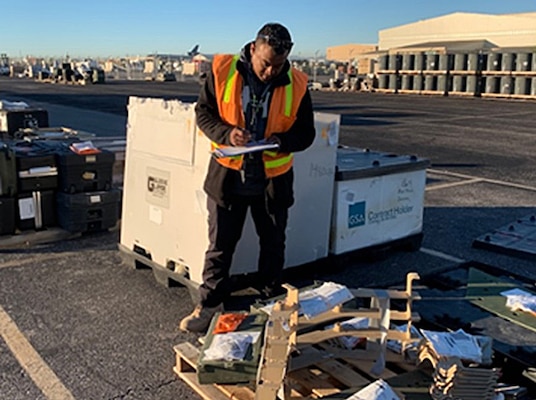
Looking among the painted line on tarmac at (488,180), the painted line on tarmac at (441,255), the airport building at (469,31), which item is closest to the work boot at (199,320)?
the painted line on tarmac at (441,255)

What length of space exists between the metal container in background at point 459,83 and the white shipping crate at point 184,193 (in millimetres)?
29221

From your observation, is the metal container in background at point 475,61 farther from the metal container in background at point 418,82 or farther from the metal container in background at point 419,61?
the metal container in background at point 418,82

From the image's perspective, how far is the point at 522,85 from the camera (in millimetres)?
29188

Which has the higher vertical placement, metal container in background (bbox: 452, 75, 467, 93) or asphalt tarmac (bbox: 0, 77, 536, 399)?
metal container in background (bbox: 452, 75, 467, 93)

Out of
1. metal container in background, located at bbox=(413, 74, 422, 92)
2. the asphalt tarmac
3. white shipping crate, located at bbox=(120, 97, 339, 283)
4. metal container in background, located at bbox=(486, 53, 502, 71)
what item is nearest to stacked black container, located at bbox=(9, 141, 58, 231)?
the asphalt tarmac

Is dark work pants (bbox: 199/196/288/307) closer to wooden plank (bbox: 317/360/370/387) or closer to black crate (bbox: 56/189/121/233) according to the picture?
wooden plank (bbox: 317/360/370/387)

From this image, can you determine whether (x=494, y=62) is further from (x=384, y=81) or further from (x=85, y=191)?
(x=85, y=191)

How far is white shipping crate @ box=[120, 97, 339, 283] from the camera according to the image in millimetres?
4363

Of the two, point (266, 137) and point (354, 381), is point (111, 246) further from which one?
point (354, 381)

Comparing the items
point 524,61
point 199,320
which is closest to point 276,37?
point 199,320

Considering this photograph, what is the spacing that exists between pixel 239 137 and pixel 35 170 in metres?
3.23

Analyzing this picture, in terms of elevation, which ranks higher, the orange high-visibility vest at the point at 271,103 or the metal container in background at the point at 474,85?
the metal container in background at the point at 474,85

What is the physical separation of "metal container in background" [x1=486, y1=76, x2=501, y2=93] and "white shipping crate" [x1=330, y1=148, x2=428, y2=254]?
27.2 metres

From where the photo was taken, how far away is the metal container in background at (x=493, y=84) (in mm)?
30375
